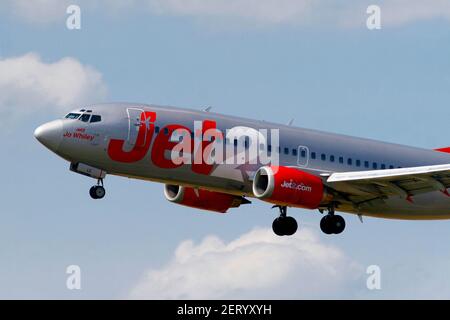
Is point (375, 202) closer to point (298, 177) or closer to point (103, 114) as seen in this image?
point (298, 177)

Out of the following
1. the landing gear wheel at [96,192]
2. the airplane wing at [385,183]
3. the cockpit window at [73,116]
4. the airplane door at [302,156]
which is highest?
the cockpit window at [73,116]

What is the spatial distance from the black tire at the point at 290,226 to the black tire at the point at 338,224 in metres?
3.07

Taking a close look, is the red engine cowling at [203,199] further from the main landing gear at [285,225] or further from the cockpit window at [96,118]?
the cockpit window at [96,118]

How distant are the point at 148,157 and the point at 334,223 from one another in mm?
9720

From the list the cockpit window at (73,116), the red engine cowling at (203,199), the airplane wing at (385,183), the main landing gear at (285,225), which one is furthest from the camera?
the red engine cowling at (203,199)

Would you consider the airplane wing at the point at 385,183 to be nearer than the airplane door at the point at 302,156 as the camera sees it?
Yes

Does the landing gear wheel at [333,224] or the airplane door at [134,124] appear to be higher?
the airplane door at [134,124]

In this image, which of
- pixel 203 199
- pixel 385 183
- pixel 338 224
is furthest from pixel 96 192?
pixel 385 183

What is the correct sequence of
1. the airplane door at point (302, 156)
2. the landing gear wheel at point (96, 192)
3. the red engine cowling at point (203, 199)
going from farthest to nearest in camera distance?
1. the red engine cowling at point (203, 199)
2. the airplane door at point (302, 156)
3. the landing gear wheel at point (96, 192)

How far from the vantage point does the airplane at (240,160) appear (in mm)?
54969

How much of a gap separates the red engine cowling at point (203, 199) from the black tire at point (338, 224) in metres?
5.44

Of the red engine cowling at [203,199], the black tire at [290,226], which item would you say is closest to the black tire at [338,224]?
the black tire at [290,226]

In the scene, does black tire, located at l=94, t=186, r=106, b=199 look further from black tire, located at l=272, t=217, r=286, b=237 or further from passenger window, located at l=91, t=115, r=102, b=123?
black tire, located at l=272, t=217, r=286, b=237

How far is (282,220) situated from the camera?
61.9m
